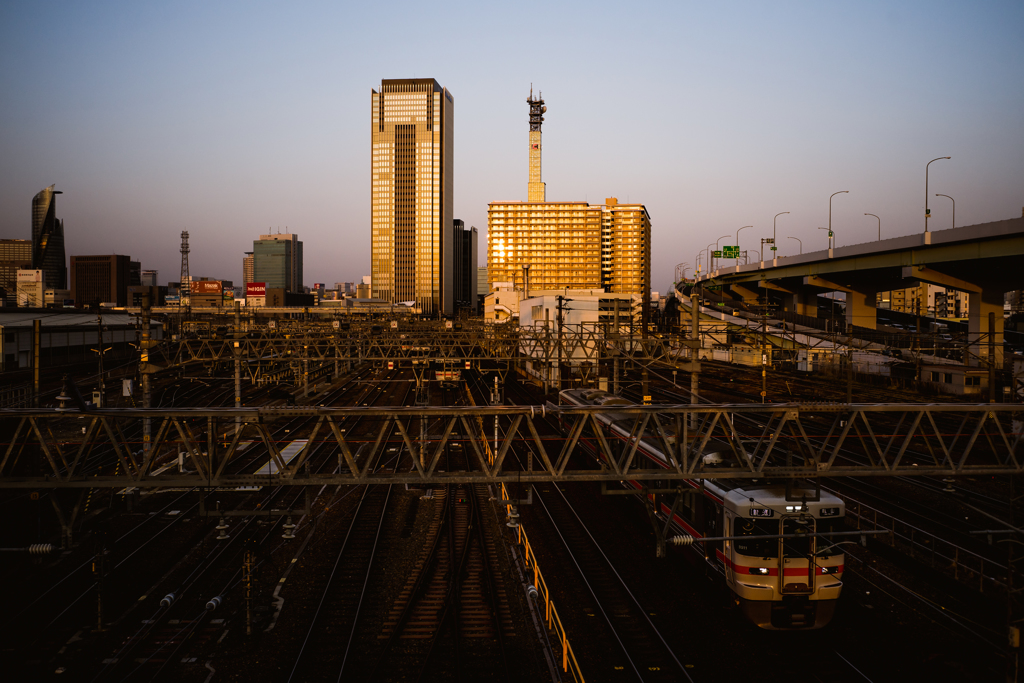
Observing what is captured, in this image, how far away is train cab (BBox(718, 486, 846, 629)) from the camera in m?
9.77

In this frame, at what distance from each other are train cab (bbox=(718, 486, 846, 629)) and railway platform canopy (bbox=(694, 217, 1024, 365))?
10.5 m

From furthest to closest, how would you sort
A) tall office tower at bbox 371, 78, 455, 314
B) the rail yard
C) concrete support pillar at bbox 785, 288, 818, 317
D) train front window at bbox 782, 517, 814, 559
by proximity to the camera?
1. tall office tower at bbox 371, 78, 455, 314
2. concrete support pillar at bbox 785, 288, 818, 317
3. train front window at bbox 782, 517, 814, 559
4. the rail yard

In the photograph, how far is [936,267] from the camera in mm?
33562

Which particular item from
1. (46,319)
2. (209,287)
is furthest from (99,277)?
(46,319)

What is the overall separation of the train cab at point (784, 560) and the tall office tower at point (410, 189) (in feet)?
425

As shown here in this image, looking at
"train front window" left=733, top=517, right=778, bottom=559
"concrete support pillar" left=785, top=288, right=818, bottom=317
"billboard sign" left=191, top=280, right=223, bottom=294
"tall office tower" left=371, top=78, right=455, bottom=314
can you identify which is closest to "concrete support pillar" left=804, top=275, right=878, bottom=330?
"concrete support pillar" left=785, top=288, right=818, bottom=317

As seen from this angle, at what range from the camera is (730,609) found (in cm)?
1092

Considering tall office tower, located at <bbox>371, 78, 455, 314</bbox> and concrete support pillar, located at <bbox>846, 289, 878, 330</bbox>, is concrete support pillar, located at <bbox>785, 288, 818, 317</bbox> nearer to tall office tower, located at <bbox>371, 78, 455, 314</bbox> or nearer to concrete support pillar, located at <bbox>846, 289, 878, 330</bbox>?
concrete support pillar, located at <bbox>846, 289, 878, 330</bbox>

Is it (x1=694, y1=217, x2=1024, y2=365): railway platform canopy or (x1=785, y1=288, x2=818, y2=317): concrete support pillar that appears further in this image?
(x1=785, y1=288, x2=818, y2=317): concrete support pillar

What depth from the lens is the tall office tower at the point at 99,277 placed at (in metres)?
186

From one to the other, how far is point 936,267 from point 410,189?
4483 inches

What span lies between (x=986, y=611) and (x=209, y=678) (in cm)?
1346

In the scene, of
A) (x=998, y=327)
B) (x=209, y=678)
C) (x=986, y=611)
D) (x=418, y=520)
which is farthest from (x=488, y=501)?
(x=998, y=327)

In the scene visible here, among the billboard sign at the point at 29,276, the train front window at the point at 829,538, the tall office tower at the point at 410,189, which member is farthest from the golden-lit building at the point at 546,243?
the train front window at the point at 829,538
